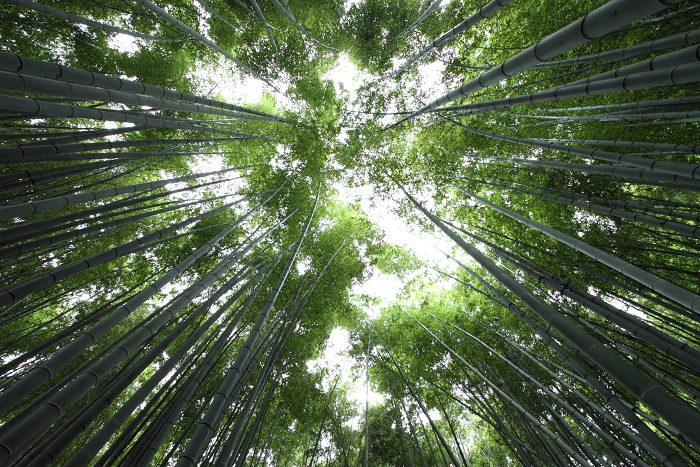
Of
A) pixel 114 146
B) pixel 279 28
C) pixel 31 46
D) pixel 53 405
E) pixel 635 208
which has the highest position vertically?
pixel 279 28

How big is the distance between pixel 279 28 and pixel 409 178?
398 cm

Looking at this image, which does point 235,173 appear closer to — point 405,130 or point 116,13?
point 116,13

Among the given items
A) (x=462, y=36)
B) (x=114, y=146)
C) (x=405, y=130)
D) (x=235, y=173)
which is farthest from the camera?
(x=235, y=173)

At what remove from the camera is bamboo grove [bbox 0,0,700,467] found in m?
2.99

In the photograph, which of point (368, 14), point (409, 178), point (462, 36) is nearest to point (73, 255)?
point (409, 178)

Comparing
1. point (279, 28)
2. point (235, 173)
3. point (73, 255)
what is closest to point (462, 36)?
point (279, 28)

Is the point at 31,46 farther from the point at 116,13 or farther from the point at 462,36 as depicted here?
the point at 462,36

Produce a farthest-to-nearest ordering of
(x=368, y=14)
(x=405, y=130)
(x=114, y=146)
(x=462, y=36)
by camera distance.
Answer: (x=405, y=130), (x=368, y=14), (x=462, y=36), (x=114, y=146)

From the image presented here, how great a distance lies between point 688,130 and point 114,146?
699cm

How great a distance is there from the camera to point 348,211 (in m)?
7.20

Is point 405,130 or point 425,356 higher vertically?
point 405,130

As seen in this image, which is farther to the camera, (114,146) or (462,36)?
(462,36)

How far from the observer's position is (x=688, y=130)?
3.84 meters

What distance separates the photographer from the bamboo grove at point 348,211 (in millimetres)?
2986
